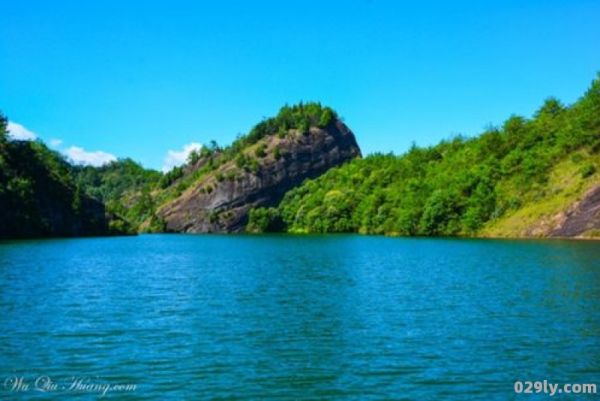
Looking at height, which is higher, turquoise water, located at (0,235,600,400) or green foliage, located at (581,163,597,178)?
green foliage, located at (581,163,597,178)

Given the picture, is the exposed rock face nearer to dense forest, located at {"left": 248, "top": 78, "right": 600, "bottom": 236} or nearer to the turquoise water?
dense forest, located at {"left": 248, "top": 78, "right": 600, "bottom": 236}

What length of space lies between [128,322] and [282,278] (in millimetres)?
25367

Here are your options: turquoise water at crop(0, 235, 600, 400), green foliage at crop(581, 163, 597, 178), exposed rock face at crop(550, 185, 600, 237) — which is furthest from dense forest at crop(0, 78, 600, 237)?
turquoise water at crop(0, 235, 600, 400)

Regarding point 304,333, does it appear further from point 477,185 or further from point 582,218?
point 477,185

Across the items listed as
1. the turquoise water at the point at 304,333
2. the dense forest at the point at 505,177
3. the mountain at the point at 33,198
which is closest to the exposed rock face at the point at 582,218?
the dense forest at the point at 505,177

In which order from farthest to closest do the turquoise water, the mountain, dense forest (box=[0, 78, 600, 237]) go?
the mountain → dense forest (box=[0, 78, 600, 237]) → the turquoise water

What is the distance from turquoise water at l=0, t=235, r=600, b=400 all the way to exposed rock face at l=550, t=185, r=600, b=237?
60.4 metres

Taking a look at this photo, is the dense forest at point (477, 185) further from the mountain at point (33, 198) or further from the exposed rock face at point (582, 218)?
the exposed rock face at point (582, 218)

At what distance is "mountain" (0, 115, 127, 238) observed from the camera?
162875mm

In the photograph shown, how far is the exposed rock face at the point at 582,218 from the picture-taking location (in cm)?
11525

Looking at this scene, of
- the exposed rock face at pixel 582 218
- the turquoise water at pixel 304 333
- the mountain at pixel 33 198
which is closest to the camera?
the turquoise water at pixel 304 333

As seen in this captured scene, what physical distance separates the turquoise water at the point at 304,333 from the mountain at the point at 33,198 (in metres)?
114

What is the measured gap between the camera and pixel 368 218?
644ft

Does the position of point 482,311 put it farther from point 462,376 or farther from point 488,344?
point 462,376
